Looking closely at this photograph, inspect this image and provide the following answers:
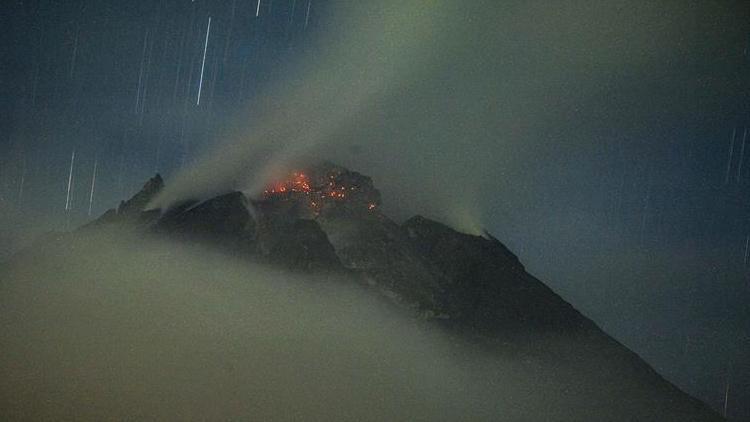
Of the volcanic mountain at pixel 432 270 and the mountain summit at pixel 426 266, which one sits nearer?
the volcanic mountain at pixel 432 270

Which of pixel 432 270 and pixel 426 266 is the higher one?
pixel 426 266

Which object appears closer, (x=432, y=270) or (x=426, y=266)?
(x=426, y=266)

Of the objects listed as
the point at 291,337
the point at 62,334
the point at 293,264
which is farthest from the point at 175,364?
the point at 293,264

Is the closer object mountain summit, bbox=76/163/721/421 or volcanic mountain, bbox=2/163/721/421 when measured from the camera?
volcanic mountain, bbox=2/163/721/421
